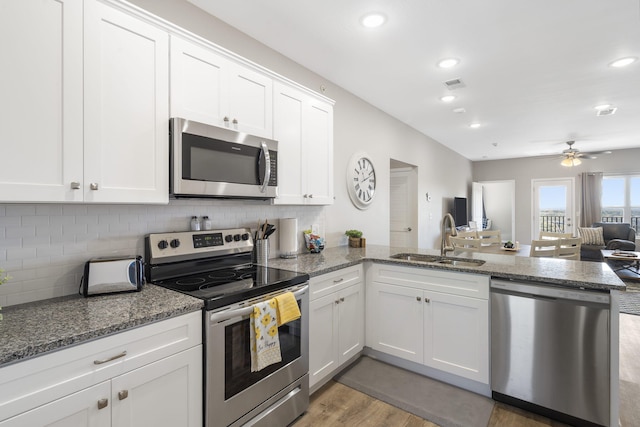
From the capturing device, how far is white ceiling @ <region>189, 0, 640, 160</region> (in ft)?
7.23

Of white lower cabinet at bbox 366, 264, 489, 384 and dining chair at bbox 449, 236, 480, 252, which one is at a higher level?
dining chair at bbox 449, 236, 480, 252

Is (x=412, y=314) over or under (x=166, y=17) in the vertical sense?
under

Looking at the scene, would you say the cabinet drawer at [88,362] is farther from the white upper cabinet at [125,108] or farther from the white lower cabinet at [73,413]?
the white upper cabinet at [125,108]

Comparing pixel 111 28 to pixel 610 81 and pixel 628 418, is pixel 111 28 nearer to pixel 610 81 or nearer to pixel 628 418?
pixel 628 418

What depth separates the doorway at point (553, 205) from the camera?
8.19 metres

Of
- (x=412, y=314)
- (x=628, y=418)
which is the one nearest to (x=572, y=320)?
(x=628, y=418)

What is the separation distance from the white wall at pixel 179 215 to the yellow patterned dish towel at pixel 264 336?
32.7 inches

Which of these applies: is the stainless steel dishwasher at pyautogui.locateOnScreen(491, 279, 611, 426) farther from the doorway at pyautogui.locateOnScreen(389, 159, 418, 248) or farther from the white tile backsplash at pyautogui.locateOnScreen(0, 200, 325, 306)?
the doorway at pyautogui.locateOnScreen(389, 159, 418, 248)

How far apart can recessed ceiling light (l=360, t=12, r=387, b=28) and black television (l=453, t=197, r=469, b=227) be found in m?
5.51

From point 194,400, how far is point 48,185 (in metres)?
1.15

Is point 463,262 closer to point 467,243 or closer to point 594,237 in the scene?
point 467,243

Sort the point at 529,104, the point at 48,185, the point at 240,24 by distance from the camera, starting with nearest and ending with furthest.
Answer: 1. the point at 48,185
2. the point at 240,24
3. the point at 529,104

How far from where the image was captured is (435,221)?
6.28 metres

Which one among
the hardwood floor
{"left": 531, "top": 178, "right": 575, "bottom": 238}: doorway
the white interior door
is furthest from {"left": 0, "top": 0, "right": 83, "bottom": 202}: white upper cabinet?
{"left": 531, "top": 178, "right": 575, "bottom": 238}: doorway
